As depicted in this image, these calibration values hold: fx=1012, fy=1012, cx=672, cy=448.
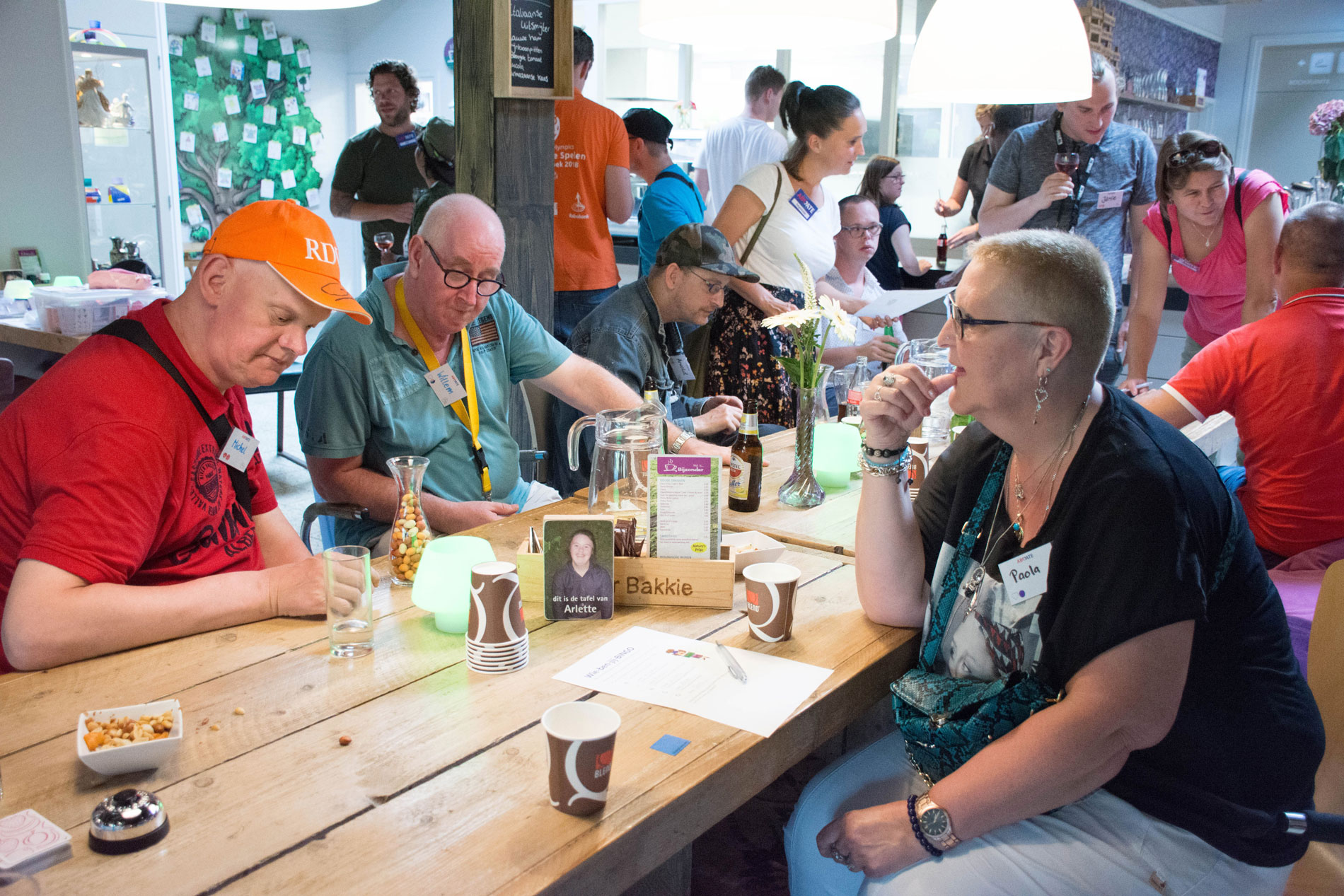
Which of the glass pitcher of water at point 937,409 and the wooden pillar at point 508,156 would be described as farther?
the wooden pillar at point 508,156

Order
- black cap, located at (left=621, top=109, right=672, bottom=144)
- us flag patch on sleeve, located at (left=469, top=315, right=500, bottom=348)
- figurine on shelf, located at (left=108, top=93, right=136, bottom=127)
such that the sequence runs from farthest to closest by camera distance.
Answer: figurine on shelf, located at (left=108, top=93, right=136, bottom=127) < black cap, located at (left=621, top=109, right=672, bottom=144) < us flag patch on sleeve, located at (left=469, top=315, right=500, bottom=348)

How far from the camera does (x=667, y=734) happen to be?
4.22ft

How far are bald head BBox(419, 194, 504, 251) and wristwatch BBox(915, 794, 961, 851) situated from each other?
1615 mm

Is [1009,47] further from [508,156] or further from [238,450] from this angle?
[238,450]

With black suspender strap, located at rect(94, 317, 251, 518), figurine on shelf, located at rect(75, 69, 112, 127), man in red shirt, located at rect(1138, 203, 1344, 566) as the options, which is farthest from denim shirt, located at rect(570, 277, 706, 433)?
figurine on shelf, located at rect(75, 69, 112, 127)

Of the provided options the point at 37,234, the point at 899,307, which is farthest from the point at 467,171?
the point at 37,234

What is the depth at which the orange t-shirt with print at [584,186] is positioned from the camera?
168 inches

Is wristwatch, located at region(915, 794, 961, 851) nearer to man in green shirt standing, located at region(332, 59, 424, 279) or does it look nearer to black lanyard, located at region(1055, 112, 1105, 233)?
black lanyard, located at region(1055, 112, 1105, 233)

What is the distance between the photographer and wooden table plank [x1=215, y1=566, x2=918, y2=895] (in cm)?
100

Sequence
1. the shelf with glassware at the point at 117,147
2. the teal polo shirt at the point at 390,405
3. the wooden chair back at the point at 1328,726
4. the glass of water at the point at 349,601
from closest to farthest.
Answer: the glass of water at the point at 349,601 → the wooden chair back at the point at 1328,726 → the teal polo shirt at the point at 390,405 → the shelf with glassware at the point at 117,147

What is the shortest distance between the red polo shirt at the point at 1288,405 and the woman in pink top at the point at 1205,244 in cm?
78

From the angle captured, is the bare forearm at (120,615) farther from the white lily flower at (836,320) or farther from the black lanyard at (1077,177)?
the black lanyard at (1077,177)

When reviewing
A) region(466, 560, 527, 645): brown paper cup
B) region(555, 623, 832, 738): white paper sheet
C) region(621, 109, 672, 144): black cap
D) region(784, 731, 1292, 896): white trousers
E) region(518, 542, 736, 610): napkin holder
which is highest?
region(621, 109, 672, 144): black cap

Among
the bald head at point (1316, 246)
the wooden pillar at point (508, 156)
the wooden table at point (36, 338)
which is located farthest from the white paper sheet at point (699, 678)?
the wooden table at point (36, 338)
